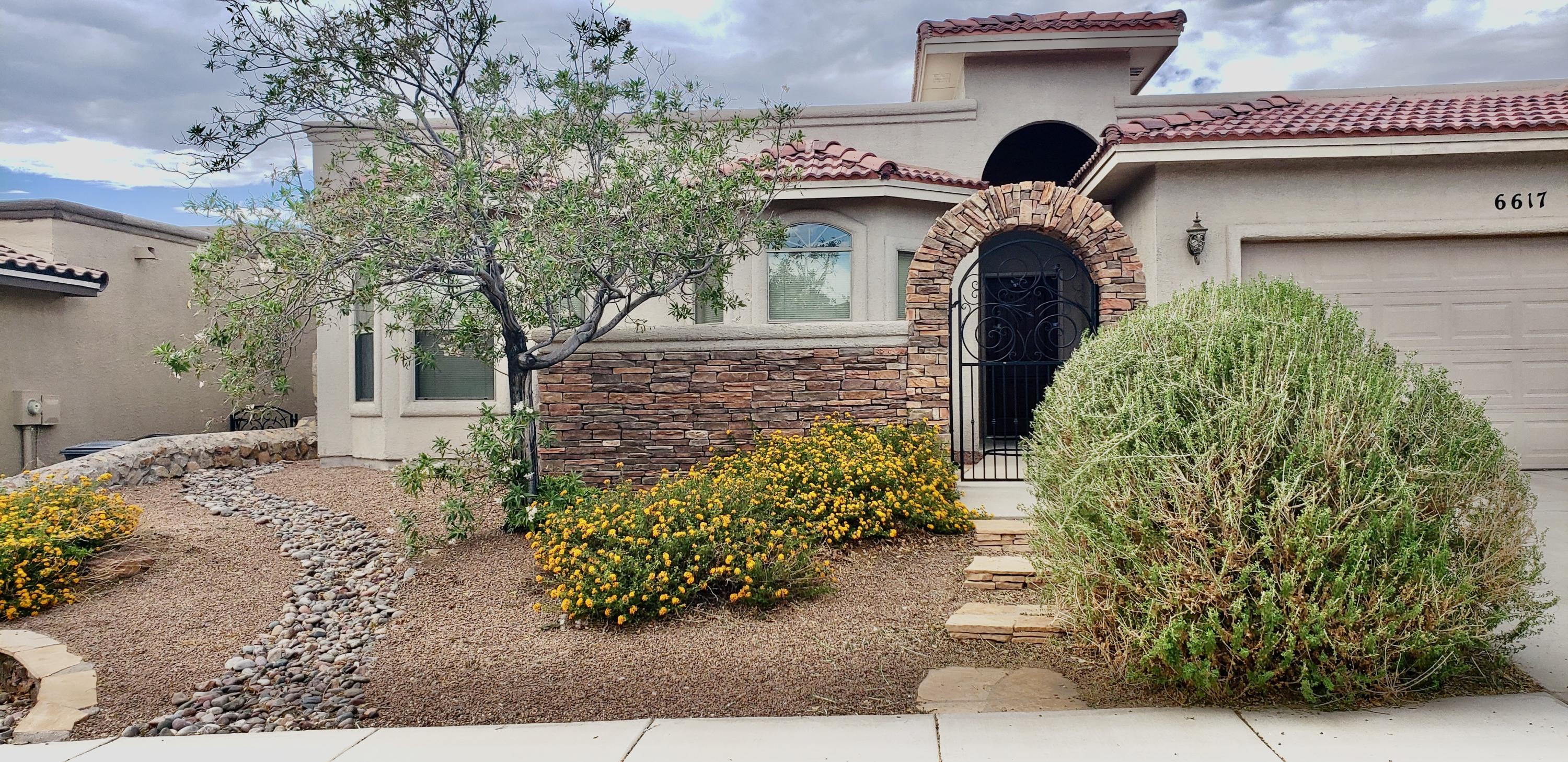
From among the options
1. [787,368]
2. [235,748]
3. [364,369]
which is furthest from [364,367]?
[235,748]

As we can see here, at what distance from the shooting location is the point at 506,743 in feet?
12.2

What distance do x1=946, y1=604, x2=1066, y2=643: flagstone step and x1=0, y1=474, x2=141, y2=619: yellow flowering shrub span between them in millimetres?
5871

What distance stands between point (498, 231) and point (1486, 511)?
212 inches

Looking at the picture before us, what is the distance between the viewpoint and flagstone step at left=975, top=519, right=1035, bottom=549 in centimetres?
641

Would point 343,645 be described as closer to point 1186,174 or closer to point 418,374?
point 418,374

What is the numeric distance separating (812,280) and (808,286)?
9cm

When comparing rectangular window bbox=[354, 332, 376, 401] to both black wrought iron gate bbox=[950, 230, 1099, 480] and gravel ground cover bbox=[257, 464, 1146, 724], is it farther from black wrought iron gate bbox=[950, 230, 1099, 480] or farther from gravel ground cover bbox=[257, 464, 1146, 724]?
black wrought iron gate bbox=[950, 230, 1099, 480]

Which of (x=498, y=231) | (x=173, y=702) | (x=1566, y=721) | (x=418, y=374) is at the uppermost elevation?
(x=498, y=231)

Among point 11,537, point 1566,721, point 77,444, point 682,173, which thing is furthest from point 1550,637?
point 77,444

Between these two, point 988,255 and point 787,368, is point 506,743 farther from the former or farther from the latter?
point 988,255

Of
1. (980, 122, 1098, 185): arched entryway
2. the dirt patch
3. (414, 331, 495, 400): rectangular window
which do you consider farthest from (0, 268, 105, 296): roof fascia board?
(980, 122, 1098, 185): arched entryway

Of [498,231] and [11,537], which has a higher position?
[498,231]

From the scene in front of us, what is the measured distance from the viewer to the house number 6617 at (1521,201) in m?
8.83

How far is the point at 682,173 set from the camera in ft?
25.5
